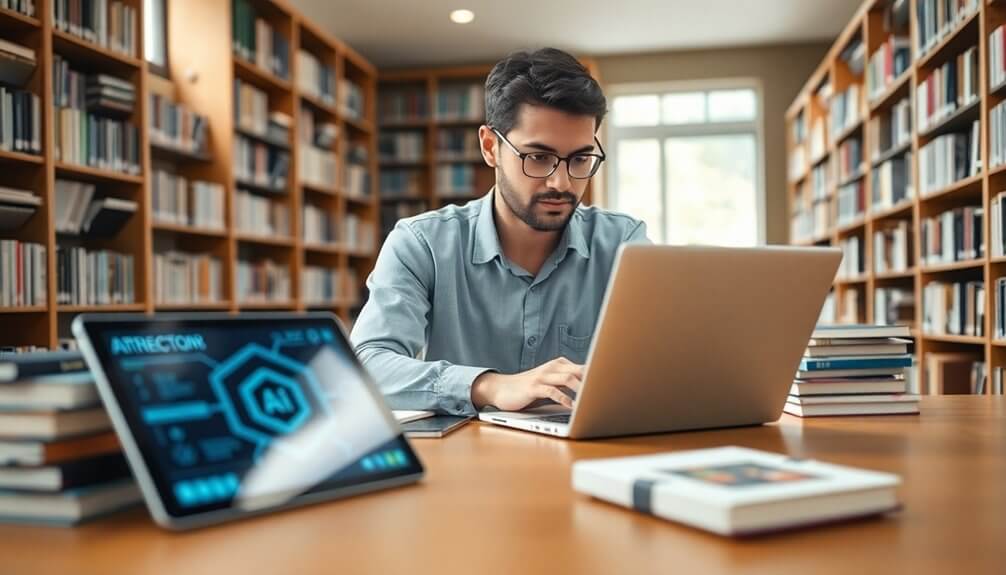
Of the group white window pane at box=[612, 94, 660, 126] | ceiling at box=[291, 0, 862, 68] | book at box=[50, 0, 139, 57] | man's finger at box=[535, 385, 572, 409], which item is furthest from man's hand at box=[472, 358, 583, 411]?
white window pane at box=[612, 94, 660, 126]

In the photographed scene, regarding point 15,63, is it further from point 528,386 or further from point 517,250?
point 528,386

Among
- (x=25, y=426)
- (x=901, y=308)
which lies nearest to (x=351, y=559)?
(x=25, y=426)

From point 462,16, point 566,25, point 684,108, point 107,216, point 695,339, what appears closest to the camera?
point 695,339

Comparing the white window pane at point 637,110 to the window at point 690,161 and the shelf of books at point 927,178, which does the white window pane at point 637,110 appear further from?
the shelf of books at point 927,178

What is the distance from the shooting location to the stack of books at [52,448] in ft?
2.14

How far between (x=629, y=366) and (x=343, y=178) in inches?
221

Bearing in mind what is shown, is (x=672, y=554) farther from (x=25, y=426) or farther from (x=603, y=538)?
(x=25, y=426)

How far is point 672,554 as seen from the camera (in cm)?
58

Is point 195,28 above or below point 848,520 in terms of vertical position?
above

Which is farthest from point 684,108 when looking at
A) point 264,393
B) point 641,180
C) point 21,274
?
point 264,393

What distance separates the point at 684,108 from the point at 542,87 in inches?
231

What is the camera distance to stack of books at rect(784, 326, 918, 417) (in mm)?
1234

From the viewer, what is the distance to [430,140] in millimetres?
7078

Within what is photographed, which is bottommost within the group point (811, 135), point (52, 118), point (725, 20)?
point (52, 118)
